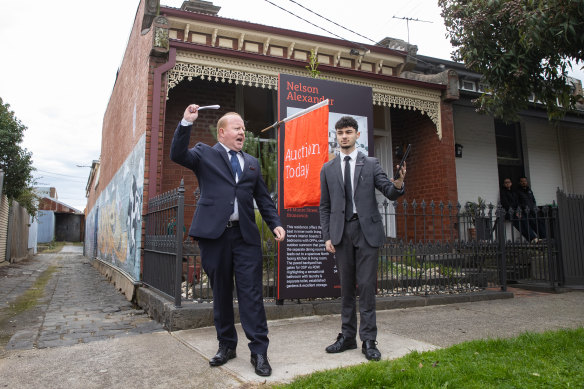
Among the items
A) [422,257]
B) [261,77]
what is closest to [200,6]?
[261,77]

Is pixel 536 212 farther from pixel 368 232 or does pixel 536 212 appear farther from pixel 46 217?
pixel 46 217

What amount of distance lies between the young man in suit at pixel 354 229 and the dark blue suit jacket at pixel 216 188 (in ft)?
1.99

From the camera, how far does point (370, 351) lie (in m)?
3.29

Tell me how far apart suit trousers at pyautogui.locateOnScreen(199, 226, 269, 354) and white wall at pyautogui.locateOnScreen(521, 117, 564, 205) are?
488 inches

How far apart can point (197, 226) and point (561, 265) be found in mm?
6959

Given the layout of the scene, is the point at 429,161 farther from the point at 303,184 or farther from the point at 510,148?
the point at 303,184

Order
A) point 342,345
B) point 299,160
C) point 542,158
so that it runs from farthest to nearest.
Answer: point 542,158 → point 299,160 → point 342,345

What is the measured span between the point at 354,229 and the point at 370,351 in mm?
966

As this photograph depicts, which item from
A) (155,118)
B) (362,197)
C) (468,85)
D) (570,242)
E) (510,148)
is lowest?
(570,242)

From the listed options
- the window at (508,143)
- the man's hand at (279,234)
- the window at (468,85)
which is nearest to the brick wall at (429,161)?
the window at (468,85)

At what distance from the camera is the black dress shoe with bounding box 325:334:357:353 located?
11.4 feet

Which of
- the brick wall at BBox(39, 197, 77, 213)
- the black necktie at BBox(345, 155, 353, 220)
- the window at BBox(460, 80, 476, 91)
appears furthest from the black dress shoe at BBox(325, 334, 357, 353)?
the brick wall at BBox(39, 197, 77, 213)

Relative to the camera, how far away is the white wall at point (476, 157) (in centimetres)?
1184

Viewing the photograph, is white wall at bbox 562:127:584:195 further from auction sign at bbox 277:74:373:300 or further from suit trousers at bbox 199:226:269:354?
suit trousers at bbox 199:226:269:354
